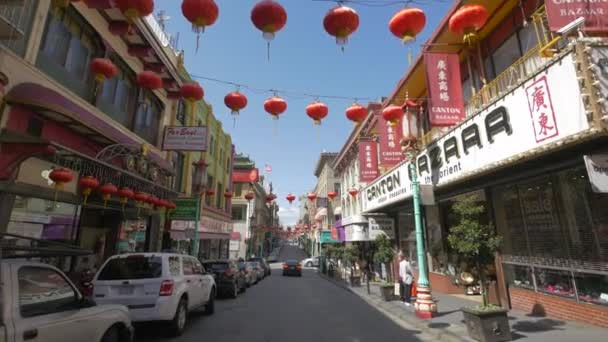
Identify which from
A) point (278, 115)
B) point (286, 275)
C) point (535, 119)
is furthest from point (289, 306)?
point (286, 275)

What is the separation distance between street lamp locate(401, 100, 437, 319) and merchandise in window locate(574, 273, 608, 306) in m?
3.54

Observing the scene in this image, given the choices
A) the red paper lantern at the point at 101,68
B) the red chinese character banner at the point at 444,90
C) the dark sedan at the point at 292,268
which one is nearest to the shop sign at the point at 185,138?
the red paper lantern at the point at 101,68

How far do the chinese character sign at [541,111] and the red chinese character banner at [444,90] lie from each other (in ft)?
9.59

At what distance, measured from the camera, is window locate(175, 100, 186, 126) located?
66.8 feet

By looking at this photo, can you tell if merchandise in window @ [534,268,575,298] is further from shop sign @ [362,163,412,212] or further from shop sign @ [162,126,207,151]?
shop sign @ [162,126,207,151]

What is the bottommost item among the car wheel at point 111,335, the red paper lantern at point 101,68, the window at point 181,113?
the car wheel at point 111,335

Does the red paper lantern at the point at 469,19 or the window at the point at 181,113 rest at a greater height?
the window at the point at 181,113

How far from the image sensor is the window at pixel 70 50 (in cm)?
961

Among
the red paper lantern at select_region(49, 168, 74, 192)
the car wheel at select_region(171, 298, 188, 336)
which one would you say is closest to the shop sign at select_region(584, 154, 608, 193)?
the car wheel at select_region(171, 298, 188, 336)

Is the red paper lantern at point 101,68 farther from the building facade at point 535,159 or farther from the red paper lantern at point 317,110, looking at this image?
the building facade at point 535,159

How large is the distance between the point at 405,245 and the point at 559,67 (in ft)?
46.4

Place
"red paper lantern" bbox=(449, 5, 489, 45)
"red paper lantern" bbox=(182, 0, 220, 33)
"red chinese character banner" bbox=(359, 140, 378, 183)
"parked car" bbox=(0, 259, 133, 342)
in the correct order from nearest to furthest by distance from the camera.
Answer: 1. "parked car" bbox=(0, 259, 133, 342)
2. "red paper lantern" bbox=(182, 0, 220, 33)
3. "red paper lantern" bbox=(449, 5, 489, 45)
4. "red chinese character banner" bbox=(359, 140, 378, 183)

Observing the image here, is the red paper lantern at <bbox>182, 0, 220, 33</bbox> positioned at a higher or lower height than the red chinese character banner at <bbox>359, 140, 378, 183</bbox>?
lower

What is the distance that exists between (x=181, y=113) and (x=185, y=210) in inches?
280
